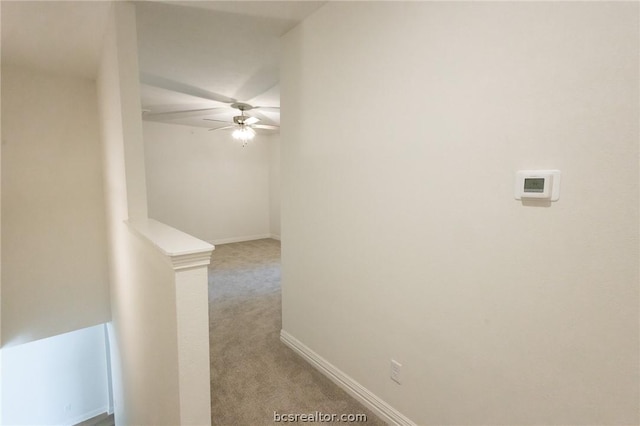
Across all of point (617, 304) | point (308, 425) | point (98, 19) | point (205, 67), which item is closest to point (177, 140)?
point (205, 67)

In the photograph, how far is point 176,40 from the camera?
220cm

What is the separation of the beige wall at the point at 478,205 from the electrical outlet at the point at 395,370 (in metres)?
0.03

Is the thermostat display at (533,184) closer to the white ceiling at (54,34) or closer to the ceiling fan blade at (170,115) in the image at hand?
the white ceiling at (54,34)

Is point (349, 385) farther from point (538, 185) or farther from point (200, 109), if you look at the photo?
point (200, 109)

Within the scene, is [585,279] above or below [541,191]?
below

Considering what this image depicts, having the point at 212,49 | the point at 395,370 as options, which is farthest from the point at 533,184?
the point at 212,49

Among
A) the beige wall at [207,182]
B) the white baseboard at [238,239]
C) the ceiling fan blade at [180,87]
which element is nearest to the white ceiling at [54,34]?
the ceiling fan blade at [180,87]

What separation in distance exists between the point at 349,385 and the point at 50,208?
357 cm

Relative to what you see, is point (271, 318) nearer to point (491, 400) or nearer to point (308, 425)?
point (308, 425)

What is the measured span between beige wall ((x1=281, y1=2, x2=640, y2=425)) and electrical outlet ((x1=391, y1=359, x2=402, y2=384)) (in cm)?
3

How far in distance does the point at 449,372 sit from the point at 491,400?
0.18 m

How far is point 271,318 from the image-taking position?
2740 millimetres

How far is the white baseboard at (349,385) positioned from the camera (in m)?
1.53

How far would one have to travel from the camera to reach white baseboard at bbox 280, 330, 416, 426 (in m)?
1.53
